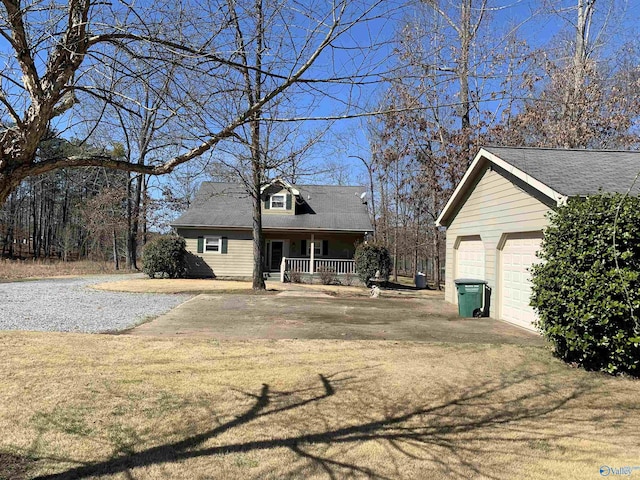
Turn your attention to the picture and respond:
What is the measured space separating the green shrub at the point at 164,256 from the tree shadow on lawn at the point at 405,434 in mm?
18012

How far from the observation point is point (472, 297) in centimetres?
1140

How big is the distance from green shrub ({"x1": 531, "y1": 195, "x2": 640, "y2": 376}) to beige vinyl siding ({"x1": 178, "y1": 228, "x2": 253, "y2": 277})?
18.7 m

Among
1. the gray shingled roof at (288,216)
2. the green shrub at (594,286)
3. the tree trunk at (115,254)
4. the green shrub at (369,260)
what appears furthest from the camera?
the tree trunk at (115,254)

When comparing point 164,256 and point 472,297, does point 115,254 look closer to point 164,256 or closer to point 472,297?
point 164,256

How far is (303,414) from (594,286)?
4494 millimetres

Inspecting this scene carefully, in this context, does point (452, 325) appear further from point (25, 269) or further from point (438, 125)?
point (25, 269)

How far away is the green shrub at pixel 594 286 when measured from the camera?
5980mm

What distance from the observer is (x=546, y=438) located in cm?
417

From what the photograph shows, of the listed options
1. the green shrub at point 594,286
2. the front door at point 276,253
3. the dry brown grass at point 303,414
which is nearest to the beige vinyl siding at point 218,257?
the front door at point 276,253

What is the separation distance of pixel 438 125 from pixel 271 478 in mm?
20658

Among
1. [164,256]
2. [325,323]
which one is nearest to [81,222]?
[164,256]

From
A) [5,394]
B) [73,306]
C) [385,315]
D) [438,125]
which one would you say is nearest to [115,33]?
[5,394]

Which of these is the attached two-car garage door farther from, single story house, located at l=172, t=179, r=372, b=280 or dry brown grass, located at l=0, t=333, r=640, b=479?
single story house, located at l=172, t=179, r=372, b=280

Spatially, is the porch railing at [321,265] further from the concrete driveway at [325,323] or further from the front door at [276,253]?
the concrete driveway at [325,323]
